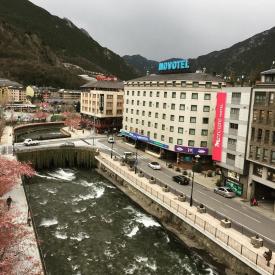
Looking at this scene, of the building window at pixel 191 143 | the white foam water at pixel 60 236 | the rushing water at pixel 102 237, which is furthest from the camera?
the building window at pixel 191 143

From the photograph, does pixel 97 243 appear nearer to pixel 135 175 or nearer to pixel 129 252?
pixel 129 252

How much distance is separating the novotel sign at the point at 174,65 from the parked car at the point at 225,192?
3597cm

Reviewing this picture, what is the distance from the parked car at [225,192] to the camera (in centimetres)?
5147

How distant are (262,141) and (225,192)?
10.4m

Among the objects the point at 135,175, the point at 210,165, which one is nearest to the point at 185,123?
the point at 210,165

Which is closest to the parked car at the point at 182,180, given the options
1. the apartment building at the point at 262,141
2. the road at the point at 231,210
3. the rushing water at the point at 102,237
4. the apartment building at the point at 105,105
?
the road at the point at 231,210

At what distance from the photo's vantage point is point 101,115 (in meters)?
112

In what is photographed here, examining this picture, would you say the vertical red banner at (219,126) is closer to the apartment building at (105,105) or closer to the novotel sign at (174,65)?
the novotel sign at (174,65)

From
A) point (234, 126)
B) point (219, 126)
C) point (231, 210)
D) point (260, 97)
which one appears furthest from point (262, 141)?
point (231, 210)

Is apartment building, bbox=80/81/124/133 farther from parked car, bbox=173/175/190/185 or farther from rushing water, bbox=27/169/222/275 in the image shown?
parked car, bbox=173/175/190/185

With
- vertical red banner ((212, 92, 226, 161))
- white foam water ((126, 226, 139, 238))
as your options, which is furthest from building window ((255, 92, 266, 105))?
white foam water ((126, 226, 139, 238))

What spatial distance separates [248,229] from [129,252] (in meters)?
15.0

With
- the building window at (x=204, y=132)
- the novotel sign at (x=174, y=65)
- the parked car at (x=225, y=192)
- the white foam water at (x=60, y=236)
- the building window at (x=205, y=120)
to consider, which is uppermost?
the novotel sign at (x=174, y=65)

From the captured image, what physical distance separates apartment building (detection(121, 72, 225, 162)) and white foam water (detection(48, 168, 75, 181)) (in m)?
21.6
